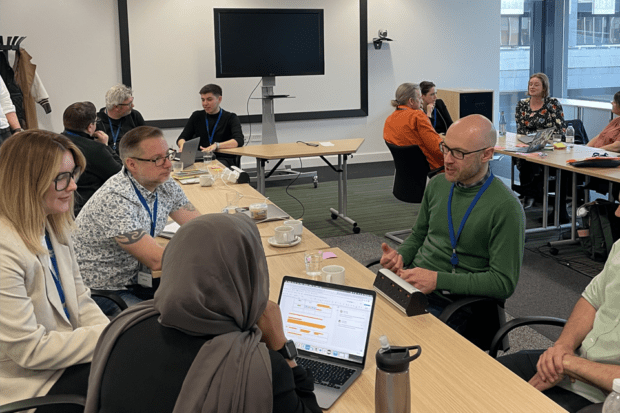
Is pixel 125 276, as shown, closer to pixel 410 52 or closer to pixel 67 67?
pixel 67 67

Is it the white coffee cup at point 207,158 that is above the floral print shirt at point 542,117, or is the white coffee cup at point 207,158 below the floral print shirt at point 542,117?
below

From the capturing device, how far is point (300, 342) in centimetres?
198

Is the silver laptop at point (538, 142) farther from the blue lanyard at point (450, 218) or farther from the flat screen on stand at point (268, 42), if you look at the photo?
the flat screen on stand at point (268, 42)


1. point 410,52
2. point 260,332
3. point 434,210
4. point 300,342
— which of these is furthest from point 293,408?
point 410,52

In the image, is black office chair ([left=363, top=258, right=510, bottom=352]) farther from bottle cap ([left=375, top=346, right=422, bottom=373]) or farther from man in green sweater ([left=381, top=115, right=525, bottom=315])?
bottle cap ([left=375, top=346, right=422, bottom=373])

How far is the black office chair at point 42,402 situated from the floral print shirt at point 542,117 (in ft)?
19.1

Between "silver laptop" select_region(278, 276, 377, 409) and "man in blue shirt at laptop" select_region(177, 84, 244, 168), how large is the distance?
182 inches

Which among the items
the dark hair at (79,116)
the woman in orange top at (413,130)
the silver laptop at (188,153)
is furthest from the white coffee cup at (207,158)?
the woman in orange top at (413,130)

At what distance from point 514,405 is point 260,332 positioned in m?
0.73

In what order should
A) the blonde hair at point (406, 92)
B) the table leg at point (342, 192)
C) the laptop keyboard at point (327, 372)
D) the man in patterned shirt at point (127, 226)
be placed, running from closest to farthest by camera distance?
the laptop keyboard at point (327, 372) → the man in patterned shirt at point (127, 226) → the blonde hair at point (406, 92) → the table leg at point (342, 192)

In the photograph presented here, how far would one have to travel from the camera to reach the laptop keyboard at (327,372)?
1.81 meters

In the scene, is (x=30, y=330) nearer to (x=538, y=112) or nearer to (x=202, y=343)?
(x=202, y=343)

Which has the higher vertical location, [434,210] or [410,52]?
[410,52]

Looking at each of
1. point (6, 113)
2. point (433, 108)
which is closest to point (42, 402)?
point (6, 113)
